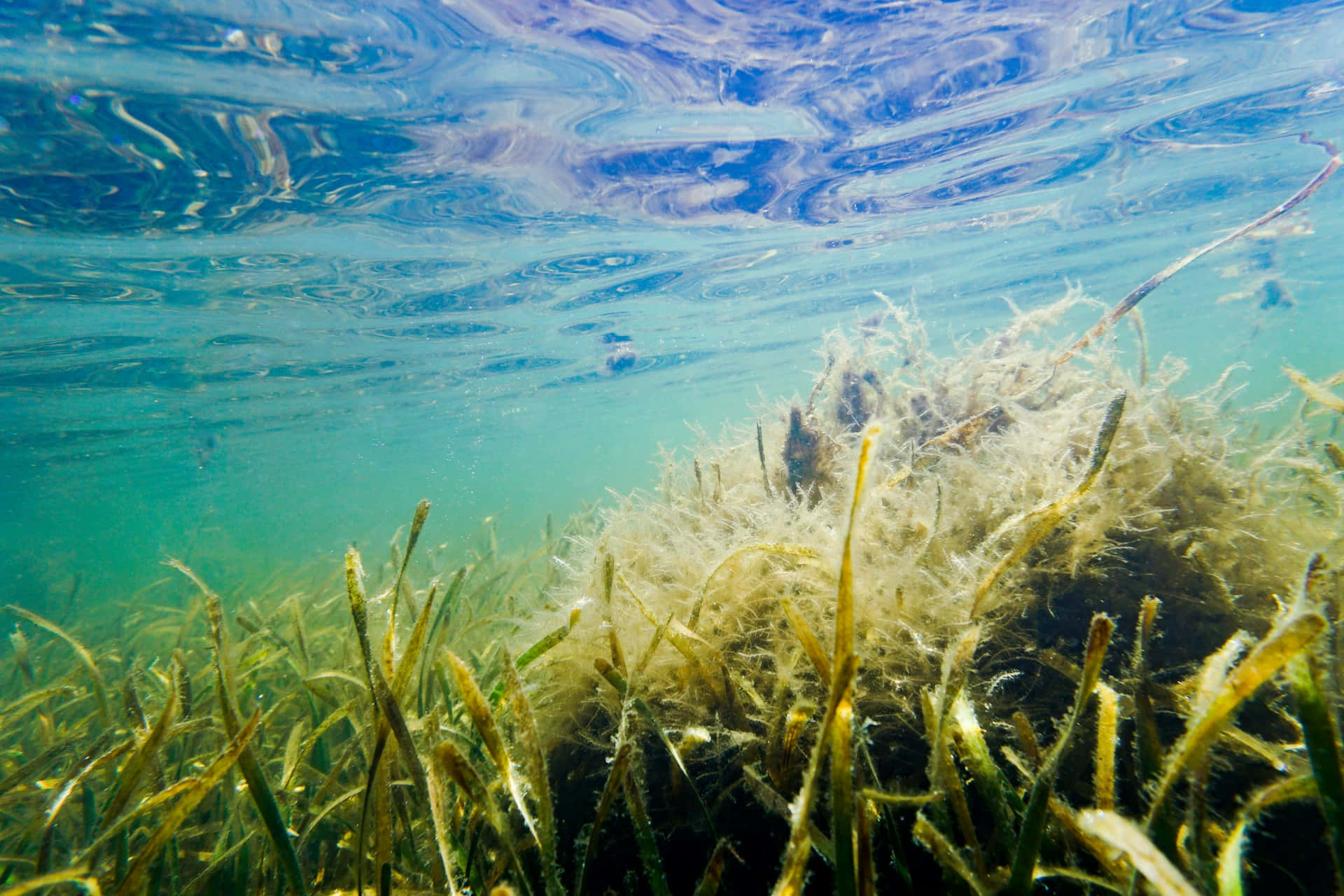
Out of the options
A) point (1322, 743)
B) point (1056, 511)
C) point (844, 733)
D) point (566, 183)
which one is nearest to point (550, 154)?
point (566, 183)

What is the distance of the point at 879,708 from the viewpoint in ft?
6.18

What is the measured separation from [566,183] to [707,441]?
8678mm

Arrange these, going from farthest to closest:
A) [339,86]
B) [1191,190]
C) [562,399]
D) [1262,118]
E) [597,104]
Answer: [562,399]
[1191,190]
[1262,118]
[597,104]
[339,86]

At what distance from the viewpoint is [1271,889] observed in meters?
1.53

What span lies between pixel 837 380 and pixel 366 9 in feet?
25.2

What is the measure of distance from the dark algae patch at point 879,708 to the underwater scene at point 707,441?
18mm

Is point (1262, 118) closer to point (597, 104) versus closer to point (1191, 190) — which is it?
point (1191, 190)

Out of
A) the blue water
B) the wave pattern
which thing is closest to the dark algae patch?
the blue water

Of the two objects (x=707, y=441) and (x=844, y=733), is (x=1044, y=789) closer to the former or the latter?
(x=844, y=733)

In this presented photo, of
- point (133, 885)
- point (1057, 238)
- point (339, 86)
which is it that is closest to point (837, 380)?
point (133, 885)

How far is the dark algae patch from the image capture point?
51.8 inches

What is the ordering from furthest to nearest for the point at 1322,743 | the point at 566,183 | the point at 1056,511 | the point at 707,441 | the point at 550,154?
1. the point at 566,183
2. the point at 550,154
3. the point at 707,441
4. the point at 1056,511
5. the point at 1322,743

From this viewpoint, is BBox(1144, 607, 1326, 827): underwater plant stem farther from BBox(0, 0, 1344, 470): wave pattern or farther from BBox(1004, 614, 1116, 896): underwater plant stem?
BBox(0, 0, 1344, 470): wave pattern

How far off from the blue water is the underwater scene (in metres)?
0.10
